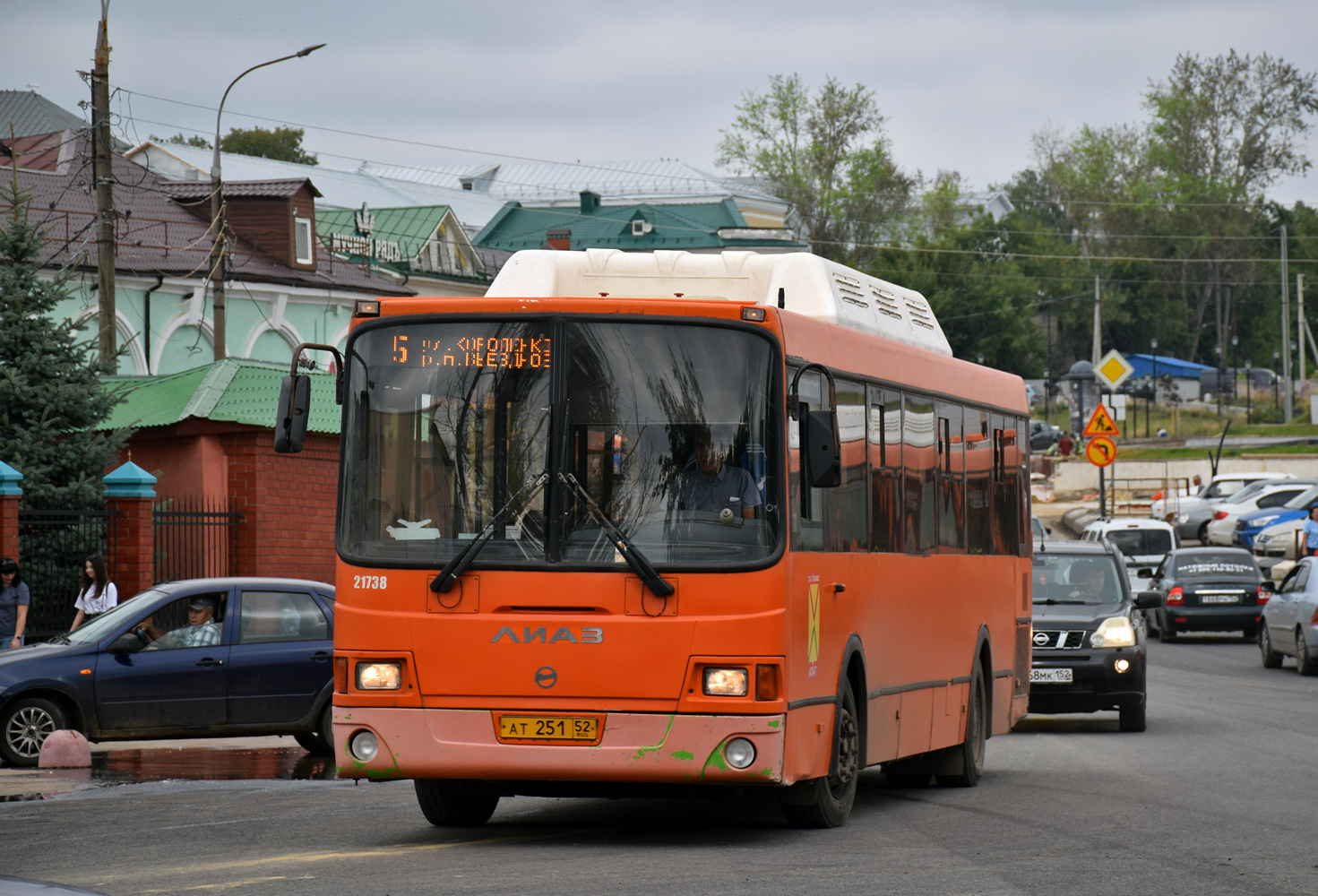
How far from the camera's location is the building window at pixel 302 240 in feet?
163

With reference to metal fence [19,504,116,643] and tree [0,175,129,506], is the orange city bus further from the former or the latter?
tree [0,175,129,506]

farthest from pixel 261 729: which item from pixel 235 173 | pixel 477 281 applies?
pixel 235 173

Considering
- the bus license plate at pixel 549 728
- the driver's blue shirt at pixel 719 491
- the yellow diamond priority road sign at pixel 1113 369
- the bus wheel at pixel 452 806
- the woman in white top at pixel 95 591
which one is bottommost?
the bus wheel at pixel 452 806

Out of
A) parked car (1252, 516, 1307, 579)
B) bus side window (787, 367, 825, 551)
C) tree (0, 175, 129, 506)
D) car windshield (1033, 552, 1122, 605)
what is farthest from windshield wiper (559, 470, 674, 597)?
parked car (1252, 516, 1307, 579)

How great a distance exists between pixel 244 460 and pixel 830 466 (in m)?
18.7

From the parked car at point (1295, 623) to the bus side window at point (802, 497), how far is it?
17524mm

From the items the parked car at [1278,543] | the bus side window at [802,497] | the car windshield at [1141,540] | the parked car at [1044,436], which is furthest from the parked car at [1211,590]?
the parked car at [1044,436]

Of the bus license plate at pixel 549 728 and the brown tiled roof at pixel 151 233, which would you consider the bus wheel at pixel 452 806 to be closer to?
the bus license plate at pixel 549 728

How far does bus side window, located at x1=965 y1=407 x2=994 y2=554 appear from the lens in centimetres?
1407

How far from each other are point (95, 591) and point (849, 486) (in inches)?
467

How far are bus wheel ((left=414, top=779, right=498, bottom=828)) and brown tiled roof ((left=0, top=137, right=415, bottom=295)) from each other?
31538 millimetres

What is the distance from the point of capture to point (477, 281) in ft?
200

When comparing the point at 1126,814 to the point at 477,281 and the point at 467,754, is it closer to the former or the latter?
the point at 467,754

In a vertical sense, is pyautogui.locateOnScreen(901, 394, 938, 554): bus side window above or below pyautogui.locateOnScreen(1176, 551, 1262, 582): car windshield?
above
